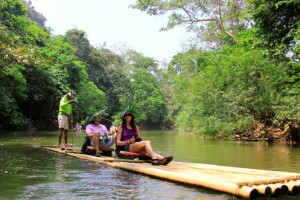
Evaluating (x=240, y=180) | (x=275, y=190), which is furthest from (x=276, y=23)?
(x=275, y=190)

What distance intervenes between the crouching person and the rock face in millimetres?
8619

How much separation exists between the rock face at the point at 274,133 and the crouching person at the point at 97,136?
8619mm

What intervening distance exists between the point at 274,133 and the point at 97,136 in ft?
34.6

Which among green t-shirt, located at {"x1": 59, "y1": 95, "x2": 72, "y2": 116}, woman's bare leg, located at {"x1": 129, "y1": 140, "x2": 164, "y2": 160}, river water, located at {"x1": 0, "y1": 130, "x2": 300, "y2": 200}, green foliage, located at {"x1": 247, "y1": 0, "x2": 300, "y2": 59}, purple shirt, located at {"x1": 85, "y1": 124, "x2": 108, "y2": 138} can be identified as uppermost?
green foliage, located at {"x1": 247, "y1": 0, "x2": 300, "y2": 59}

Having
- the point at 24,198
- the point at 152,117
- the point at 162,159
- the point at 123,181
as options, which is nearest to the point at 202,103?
the point at 162,159

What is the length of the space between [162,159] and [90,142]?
2.54 meters

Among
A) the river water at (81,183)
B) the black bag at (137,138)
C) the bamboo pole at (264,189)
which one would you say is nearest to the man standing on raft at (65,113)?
the river water at (81,183)

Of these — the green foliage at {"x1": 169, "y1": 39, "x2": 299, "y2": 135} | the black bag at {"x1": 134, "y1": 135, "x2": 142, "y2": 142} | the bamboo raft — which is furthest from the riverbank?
the bamboo raft

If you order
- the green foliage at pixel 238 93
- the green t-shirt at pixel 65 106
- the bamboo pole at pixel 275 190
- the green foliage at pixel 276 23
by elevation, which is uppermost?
the green foliage at pixel 276 23

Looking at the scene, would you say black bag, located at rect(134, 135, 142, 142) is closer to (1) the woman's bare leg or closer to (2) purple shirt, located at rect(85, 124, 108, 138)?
(1) the woman's bare leg

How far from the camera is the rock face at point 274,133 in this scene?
48.6ft

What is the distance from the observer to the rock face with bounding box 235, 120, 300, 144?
14.8 metres

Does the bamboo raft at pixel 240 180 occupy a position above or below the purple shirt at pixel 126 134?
below

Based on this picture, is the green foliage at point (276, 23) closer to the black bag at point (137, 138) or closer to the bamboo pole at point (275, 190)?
the black bag at point (137, 138)
